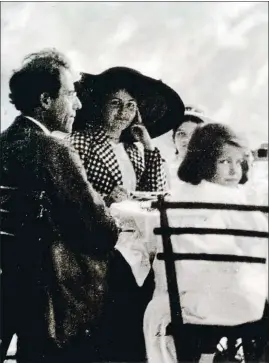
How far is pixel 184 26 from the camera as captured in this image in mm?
1867

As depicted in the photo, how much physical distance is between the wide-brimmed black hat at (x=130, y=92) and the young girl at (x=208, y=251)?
0.65 feet

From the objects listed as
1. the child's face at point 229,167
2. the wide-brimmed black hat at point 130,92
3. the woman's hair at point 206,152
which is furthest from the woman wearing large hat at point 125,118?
the child's face at point 229,167

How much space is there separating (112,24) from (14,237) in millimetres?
984

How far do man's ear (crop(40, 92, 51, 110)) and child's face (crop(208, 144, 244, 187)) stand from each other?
2.46 feet

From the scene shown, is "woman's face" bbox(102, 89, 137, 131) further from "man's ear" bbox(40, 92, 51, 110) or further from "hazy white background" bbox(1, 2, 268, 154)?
"man's ear" bbox(40, 92, 51, 110)

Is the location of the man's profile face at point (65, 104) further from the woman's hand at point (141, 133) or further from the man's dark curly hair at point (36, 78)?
the woman's hand at point (141, 133)

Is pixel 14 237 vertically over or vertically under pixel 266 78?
under

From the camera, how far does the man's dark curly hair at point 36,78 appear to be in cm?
187

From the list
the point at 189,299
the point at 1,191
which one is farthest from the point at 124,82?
the point at 189,299

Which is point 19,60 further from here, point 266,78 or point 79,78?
point 266,78

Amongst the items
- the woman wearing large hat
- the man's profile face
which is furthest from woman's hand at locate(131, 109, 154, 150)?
the man's profile face

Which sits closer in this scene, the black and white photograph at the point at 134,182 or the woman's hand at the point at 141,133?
the black and white photograph at the point at 134,182

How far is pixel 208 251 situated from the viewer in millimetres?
1736

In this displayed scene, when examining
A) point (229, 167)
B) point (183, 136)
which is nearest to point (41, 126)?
point (183, 136)
